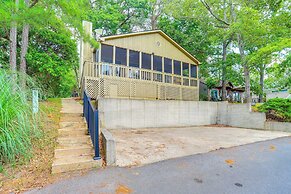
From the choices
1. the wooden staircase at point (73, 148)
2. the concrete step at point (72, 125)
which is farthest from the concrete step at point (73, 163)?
the concrete step at point (72, 125)

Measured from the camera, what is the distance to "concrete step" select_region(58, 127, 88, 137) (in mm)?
4791

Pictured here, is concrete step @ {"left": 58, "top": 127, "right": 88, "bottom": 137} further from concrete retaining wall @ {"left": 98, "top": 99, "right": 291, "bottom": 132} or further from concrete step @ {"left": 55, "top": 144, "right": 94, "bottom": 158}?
concrete retaining wall @ {"left": 98, "top": 99, "right": 291, "bottom": 132}

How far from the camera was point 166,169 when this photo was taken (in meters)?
3.75

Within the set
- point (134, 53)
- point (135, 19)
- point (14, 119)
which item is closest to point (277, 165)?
point (14, 119)

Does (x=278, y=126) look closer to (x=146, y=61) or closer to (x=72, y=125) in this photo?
(x=146, y=61)

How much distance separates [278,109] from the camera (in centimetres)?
952

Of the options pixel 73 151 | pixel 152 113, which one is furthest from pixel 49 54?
pixel 73 151

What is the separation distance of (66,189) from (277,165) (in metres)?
4.27

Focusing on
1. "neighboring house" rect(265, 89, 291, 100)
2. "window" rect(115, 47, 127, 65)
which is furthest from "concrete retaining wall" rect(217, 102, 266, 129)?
"neighboring house" rect(265, 89, 291, 100)

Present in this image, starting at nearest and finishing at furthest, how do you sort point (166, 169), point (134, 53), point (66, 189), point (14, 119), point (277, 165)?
point (66, 189), point (14, 119), point (166, 169), point (277, 165), point (134, 53)

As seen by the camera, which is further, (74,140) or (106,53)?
(106,53)

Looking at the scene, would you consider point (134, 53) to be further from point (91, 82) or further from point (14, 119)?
point (14, 119)

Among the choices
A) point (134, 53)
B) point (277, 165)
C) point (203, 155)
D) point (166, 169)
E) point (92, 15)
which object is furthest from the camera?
point (92, 15)

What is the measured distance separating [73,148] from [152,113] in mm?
5466
